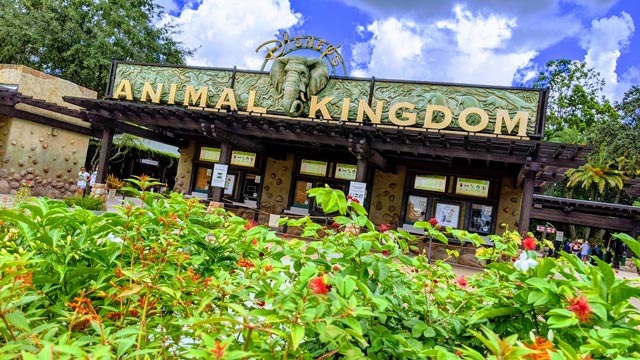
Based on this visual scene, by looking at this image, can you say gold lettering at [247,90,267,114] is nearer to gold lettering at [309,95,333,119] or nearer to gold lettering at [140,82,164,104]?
gold lettering at [309,95,333,119]

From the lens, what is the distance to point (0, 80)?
1283cm

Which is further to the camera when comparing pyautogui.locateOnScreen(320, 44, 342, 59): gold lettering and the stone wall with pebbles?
the stone wall with pebbles

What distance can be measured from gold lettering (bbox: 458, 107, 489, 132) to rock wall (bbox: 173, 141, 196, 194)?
8.60 meters

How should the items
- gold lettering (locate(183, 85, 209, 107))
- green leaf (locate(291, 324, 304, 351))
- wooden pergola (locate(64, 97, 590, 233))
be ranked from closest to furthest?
green leaf (locate(291, 324, 304, 351)), wooden pergola (locate(64, 97, 590, 233)), gold lettering (locate(183, 85, 209, 107))

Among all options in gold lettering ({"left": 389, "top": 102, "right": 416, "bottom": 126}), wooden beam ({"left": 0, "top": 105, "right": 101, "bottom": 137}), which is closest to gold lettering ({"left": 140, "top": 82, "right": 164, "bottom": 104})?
wooden beam ({"left": 0, "top": 105, "right": 101, "bottom": 137})

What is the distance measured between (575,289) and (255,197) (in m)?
12.1

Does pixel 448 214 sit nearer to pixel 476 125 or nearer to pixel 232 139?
pixel 476 125

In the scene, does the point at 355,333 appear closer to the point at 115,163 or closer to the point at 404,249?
the point at 404,249

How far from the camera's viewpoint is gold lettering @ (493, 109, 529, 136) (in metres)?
9.71

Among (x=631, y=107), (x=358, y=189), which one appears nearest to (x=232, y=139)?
(x=358, y=189)

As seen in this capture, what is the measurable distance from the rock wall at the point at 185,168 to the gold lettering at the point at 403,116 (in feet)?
22.6

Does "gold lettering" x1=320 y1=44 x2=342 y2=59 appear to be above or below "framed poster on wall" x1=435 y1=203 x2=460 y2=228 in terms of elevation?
above

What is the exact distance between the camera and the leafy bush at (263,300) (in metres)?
1.15

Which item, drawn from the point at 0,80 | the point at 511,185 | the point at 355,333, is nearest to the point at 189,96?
the point at 0,80
